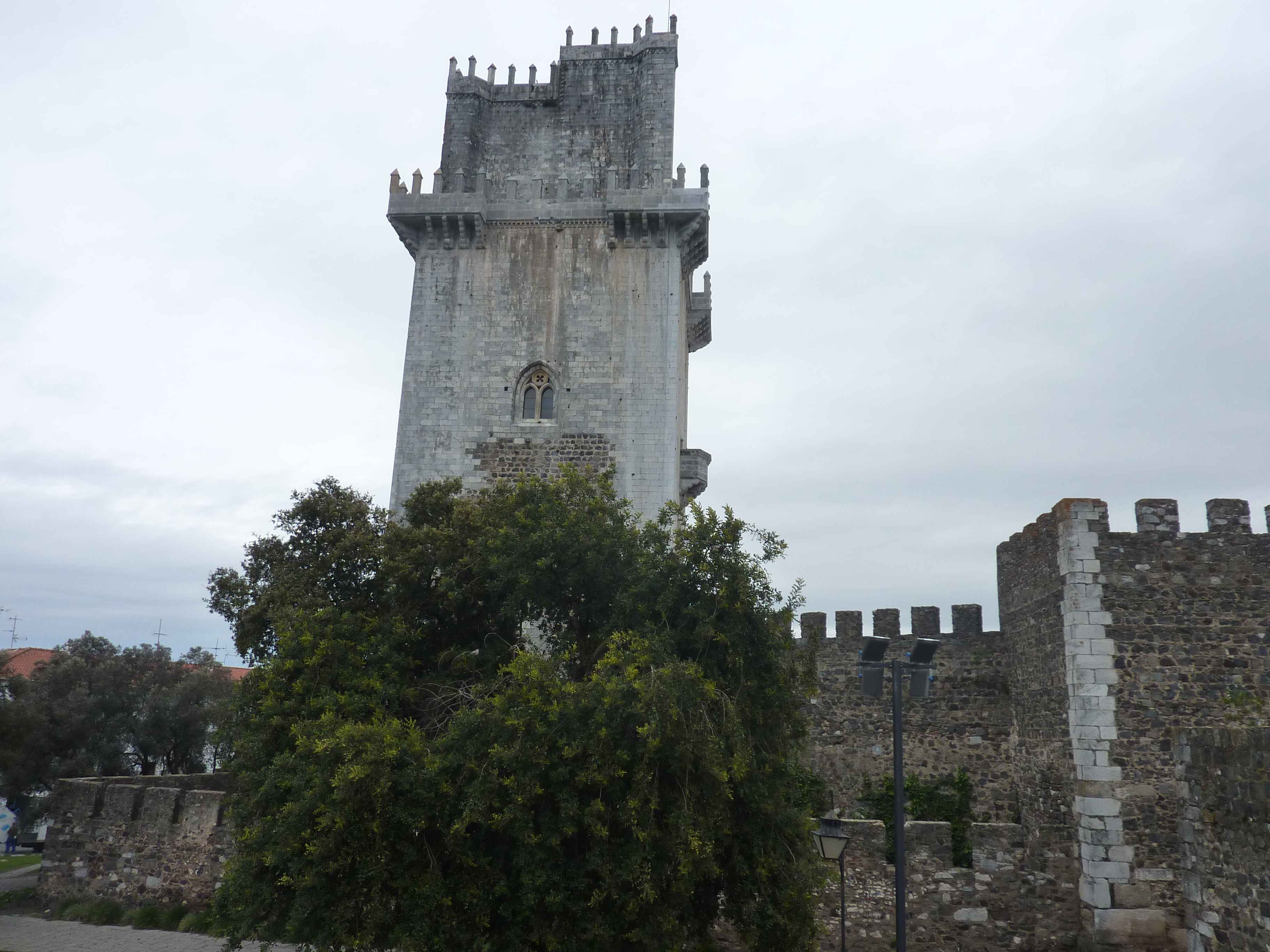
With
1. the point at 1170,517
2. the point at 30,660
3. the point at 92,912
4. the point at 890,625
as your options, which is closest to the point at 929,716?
the point at 890,625

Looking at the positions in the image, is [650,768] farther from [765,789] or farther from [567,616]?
[567,616]

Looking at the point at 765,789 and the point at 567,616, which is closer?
the point at 765,789

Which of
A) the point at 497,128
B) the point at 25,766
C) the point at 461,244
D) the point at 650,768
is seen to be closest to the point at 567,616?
the point at 650,768

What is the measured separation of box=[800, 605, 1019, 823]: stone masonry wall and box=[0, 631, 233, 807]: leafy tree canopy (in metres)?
17.7

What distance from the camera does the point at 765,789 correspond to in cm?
976

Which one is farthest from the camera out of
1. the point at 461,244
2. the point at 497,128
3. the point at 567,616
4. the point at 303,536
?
the point at 497,128

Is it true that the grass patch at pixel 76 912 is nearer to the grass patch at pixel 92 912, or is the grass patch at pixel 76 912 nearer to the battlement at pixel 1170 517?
the grass patch at pixel 92 912

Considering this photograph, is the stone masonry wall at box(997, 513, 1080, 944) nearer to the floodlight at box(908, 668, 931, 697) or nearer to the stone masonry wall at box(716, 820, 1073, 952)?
the stone masonry wall at box(716, 820, 1073, 952)

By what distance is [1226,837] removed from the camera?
882 centimetres

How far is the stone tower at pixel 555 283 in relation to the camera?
1809 centimetres

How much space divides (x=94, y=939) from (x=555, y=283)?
15312mm

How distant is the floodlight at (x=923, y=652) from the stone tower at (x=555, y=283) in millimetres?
8616

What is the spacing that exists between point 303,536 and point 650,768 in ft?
24.9

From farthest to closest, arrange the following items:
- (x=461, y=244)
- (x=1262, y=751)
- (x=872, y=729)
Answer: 1. (x=461, y=244)
2. (x=872, y=729)
3. (x=1262, y=751)
